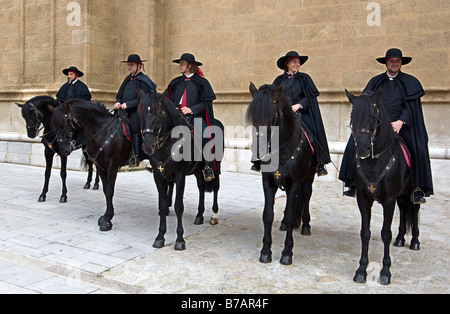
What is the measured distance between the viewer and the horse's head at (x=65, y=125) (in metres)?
5.90

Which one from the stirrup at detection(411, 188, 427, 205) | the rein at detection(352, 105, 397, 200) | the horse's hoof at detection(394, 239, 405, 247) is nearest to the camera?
the rein at detection(352, 105, 397, 200)

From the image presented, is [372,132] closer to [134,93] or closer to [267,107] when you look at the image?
[267,107]

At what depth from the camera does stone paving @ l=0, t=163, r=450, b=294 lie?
3.80m

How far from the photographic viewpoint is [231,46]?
36.1ft

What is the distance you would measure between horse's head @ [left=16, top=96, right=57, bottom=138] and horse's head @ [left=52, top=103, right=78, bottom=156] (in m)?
1.29

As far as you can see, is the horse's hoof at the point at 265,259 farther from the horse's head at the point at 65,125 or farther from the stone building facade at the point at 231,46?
the stone building facade at the point at 231,46

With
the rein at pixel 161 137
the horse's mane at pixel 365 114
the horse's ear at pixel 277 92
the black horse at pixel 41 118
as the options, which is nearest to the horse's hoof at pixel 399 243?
the horse's mane at pixel 365 114

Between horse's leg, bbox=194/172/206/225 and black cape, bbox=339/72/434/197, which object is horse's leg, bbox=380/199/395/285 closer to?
black cape, bbox=339/72/434/197

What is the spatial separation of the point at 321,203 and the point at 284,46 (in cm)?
450

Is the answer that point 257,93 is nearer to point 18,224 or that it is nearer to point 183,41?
point 18,224

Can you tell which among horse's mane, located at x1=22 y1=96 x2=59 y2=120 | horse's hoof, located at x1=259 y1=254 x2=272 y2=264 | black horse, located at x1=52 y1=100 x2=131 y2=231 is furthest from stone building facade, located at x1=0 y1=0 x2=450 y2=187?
horse's hoof, located at x1=259 y1=254 x2=272 y2=264

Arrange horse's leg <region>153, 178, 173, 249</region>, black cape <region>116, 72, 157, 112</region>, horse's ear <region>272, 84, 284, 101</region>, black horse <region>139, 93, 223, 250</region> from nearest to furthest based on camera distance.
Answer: horse's ear <region>272, 84, 284, 101</region> < black horse <region>139, 93, 223, 250</region> < horse's leg <region>153, 178, 173, 249</region> < black cape <region>116, 72, 157, 112</region>

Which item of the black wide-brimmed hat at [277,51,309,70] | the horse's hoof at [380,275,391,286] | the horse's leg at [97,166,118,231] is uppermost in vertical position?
the black wide-brimmed hat at [277,51,309,70]

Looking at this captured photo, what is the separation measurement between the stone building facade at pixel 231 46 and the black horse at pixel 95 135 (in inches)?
198
